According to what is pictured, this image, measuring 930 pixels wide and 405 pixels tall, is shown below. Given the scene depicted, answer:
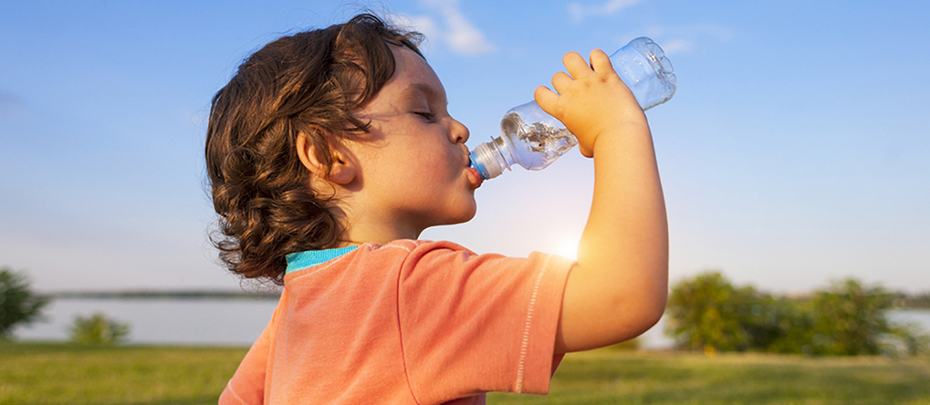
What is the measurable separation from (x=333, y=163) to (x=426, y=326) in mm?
463

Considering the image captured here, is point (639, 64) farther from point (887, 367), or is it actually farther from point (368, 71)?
point (887, 367)

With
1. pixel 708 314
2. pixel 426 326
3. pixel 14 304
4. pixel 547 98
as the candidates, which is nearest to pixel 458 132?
pixel 547 98

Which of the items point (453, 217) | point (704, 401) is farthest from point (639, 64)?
point (704, 401)

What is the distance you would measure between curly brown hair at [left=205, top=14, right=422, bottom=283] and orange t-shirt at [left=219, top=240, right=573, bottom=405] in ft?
0.79

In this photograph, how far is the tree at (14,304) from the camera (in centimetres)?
1344

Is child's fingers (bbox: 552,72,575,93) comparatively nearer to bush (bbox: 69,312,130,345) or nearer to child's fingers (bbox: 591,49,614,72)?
child's fingers (bbox: 591,49,614,72)

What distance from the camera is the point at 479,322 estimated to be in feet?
2.96

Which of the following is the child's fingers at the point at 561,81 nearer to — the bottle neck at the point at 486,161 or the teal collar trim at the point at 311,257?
the bottle neck at the point at 486,161

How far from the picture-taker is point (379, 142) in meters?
1.21

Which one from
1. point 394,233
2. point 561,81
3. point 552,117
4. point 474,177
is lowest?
point 394,233

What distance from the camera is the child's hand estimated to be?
102 cm

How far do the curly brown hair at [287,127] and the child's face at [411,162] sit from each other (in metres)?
0.04

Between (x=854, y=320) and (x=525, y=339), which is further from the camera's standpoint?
(x=854, y=320)

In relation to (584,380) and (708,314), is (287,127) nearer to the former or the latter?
(584,380)
